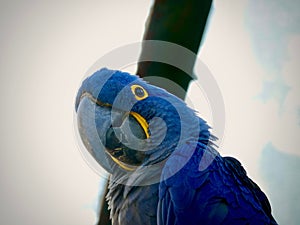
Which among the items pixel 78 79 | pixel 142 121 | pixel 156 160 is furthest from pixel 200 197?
pixel 78 79

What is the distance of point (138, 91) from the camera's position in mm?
1412

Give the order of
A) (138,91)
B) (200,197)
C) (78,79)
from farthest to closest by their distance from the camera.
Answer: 1. (78,79)
2. (138,91)
3. (200,197)

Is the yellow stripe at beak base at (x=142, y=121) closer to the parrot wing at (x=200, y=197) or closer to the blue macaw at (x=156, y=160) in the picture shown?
the blue macaw at (x=156, y=160)

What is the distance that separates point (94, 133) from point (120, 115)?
11 centimetres

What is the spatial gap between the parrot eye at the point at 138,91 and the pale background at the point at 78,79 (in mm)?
704

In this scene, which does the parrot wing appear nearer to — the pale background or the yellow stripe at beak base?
the yellow stripe at beak base

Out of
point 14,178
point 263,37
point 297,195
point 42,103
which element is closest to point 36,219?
point 14,178

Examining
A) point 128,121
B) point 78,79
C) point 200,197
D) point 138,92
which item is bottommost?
point 200,197

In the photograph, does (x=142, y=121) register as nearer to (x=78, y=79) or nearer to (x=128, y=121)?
(x=128, y=121)

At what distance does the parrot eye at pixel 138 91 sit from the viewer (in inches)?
55.4

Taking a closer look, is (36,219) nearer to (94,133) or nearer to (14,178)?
(14,178)

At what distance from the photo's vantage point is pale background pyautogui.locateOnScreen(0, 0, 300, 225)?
2.28 m

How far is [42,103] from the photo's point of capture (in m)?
2.66

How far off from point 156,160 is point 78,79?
935 millimetres
